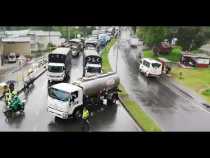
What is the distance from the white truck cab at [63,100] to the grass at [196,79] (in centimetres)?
1069

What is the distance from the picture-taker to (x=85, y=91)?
792 inches

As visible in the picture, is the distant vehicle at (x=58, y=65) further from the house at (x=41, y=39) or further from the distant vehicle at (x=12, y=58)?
the house at (x=41, y=39)

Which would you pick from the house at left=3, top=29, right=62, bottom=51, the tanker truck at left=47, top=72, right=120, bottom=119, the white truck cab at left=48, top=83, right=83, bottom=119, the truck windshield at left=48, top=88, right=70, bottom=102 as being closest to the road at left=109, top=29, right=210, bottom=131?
the tanker truck at left=47, top=72, right=120, bottom=119

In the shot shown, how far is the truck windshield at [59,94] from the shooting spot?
18.9 metres

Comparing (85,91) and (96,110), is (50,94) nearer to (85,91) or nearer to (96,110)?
(85,91)

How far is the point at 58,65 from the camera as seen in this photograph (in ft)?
88.1

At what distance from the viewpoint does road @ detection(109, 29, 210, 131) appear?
20.1 meters

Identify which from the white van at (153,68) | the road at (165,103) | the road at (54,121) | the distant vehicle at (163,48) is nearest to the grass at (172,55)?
the distant vehicle at (163,48)

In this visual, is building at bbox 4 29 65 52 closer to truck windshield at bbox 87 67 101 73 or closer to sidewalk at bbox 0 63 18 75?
sidewalk at bbox 0 63 18 75

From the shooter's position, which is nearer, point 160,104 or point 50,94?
point 50,94
